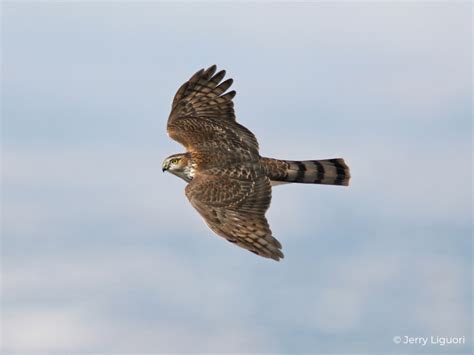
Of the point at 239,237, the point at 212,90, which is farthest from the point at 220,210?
the point at 212,90

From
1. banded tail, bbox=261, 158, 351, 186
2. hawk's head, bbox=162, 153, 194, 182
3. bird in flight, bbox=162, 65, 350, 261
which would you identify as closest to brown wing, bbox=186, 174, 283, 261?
bird in flight, bbox=162, 65, 350, 261

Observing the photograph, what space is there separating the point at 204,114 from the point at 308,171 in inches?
105

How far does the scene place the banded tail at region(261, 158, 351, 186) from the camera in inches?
799

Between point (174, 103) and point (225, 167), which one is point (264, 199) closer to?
point (225, 167)

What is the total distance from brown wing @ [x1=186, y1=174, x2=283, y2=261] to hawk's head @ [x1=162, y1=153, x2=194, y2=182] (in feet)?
2.00

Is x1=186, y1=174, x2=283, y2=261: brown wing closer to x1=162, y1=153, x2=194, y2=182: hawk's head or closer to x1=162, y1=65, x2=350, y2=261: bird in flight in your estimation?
x1=162, y1=65, x2=350, y2=261: bird in flight

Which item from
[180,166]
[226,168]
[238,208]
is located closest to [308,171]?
[226,168]

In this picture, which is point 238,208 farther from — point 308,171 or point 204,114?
point 204,114

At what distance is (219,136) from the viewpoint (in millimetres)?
20969

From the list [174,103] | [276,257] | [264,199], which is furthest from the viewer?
[174,103]

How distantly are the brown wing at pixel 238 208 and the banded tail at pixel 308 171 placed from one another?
50 cm

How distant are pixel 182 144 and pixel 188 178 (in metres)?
1.01

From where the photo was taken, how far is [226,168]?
65.6 ft

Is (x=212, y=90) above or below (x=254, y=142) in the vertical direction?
above
